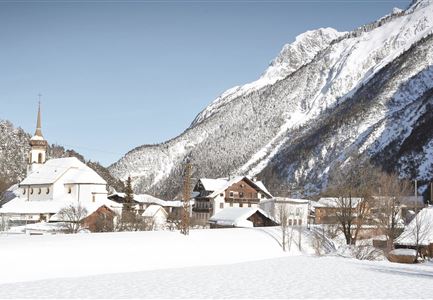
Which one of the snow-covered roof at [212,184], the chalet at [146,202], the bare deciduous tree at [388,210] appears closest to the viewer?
the bare deciduous tree at [388,210]

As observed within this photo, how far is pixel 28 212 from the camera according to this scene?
299ft

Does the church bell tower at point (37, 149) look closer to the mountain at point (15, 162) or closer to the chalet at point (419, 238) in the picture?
the mountain at point (15, 162)

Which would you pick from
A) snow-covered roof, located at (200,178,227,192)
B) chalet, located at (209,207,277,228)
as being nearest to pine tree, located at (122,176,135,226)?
chalet, located at (209,207,277,228)

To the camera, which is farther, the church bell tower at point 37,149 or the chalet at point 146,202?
the chalet at point 146,202

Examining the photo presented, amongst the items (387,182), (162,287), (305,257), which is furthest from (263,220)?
(162,287)

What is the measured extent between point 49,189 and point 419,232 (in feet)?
234

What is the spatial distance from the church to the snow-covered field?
150 ft

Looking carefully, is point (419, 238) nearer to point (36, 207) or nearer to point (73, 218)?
point (73, 218)

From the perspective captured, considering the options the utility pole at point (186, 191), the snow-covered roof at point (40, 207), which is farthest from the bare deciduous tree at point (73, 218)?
the utility pole at point (186, 191)

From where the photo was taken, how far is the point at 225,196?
108 metres

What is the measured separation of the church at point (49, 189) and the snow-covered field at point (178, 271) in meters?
45.7

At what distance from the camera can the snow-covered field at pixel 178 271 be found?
93.8ft

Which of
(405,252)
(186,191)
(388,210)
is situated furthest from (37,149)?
(405,252)

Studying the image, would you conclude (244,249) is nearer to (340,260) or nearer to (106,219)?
(340,260)
